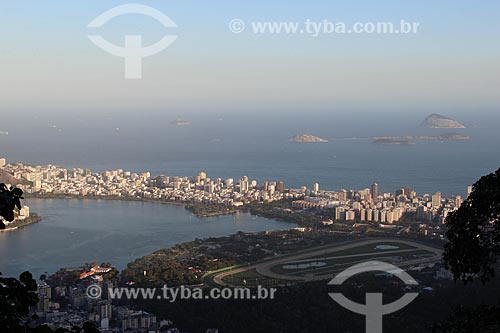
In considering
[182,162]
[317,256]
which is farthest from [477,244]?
[182,162]

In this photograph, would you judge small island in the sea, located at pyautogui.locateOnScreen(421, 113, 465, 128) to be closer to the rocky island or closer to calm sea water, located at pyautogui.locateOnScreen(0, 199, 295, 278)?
the rocky island

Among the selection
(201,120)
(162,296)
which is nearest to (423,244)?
(162,296)

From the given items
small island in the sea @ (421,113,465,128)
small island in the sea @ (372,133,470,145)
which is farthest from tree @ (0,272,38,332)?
small island in the sea @ (421,113,465,128)

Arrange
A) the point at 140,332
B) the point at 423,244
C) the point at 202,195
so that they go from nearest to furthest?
the point at 140,332 < the point at 423,244 < the point at 202,195

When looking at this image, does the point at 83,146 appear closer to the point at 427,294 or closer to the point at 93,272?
the point at 93,272

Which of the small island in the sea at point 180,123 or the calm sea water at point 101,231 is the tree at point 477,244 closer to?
the calm sea water at point 101,231

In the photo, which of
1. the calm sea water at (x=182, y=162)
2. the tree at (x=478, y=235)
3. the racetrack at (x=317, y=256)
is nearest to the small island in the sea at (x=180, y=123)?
the calm sea water at (x=182, y=162)

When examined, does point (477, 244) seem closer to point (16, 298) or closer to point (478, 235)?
point (478, 235)
